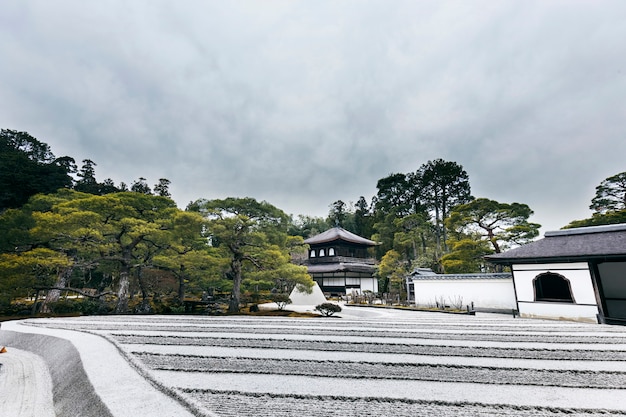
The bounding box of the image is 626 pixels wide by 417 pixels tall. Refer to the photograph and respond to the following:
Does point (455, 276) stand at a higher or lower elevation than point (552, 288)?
higher

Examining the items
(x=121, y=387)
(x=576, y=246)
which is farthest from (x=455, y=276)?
(x=121, y=387)

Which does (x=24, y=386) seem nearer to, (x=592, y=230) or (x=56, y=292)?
(x=56, y=292)

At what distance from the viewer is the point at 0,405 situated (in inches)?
135

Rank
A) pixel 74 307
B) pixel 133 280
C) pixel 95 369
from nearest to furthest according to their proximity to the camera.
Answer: pixel 95 369
pixel 74 307
pixel 133 280

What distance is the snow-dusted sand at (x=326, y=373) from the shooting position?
113 inches

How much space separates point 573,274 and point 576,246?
3.61ft

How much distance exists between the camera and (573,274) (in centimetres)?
955

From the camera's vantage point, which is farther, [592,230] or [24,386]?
[592,230]

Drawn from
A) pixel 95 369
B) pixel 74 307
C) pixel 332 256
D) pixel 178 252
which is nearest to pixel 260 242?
pixel 178 252

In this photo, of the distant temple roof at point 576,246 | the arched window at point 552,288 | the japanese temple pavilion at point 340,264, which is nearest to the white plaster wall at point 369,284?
the japanese temple pavilion at point 340,264

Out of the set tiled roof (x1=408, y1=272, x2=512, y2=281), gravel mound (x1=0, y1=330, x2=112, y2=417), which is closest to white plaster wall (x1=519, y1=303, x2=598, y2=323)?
tiled roof (x1=408, y1=272, x2=512, y2=281)

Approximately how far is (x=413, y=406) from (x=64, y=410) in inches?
152

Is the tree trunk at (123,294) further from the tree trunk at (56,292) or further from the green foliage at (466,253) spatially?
the green foliage at (466,253)

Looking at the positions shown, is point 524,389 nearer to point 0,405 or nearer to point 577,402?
point 577,402
